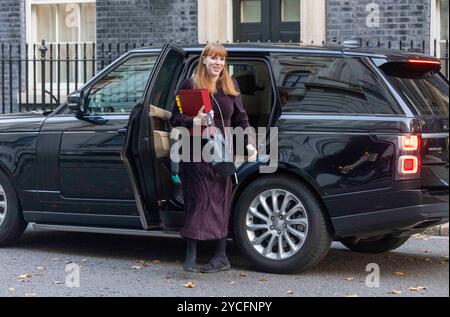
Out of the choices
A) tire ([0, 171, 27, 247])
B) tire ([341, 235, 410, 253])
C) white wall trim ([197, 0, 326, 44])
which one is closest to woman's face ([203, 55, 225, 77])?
tire ([341, 235, 410, 253])

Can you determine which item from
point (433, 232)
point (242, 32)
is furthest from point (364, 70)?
point (242, 32)

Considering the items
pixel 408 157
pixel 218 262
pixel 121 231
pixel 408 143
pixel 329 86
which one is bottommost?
pixel 218 262

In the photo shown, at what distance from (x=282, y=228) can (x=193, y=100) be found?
3.95 feet

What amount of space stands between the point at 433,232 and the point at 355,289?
2929 millimetres

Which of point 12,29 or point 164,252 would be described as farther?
point 12,29

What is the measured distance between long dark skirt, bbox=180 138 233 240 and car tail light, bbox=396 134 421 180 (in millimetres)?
1323

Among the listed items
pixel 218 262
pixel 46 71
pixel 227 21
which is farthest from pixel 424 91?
pixel 46 71

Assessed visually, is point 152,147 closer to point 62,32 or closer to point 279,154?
point 279,154

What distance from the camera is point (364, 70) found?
21.5ft

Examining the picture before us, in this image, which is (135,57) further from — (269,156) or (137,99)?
(269,156)

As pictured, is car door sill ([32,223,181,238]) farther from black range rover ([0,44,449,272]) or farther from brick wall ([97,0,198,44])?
brick wall ([97,0,198,44])

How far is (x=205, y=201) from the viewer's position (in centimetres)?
659

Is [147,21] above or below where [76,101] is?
above
